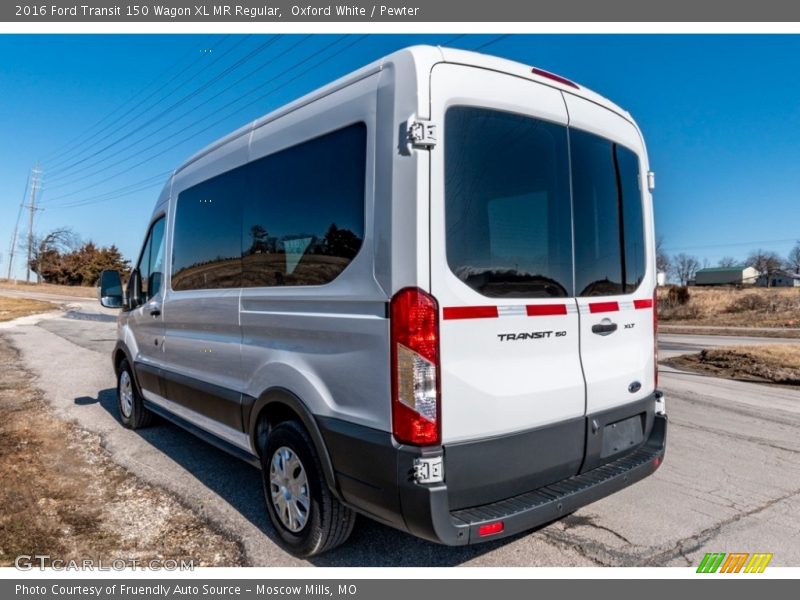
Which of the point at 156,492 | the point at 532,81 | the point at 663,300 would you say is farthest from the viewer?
the point at 663,300

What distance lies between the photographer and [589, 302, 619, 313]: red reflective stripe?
3240 mm

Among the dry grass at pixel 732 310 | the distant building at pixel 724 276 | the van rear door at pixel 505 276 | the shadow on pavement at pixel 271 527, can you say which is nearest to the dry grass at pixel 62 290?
the dry grass at pixel 732 310

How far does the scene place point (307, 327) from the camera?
3.08 metres

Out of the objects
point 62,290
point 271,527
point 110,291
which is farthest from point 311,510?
point 62,290

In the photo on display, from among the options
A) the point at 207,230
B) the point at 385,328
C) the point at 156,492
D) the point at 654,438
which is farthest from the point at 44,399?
the point at 654,438

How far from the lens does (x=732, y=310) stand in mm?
30656

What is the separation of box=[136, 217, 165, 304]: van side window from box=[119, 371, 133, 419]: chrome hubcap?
3.33 feet

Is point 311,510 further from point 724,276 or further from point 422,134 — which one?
point 724,276

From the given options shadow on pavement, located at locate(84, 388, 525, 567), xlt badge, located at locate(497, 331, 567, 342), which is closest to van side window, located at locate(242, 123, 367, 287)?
xlt badge, located at locate(497, 331, 567, 342)

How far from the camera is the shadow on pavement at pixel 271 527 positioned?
3.16 meters

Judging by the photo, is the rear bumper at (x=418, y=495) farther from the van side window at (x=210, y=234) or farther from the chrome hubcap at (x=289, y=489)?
the van side window at (x=210, y=234)

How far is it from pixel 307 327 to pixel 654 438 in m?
2.36

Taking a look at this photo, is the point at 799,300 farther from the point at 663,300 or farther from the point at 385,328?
the point at 385,328

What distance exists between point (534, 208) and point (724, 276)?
111869 millimetres
